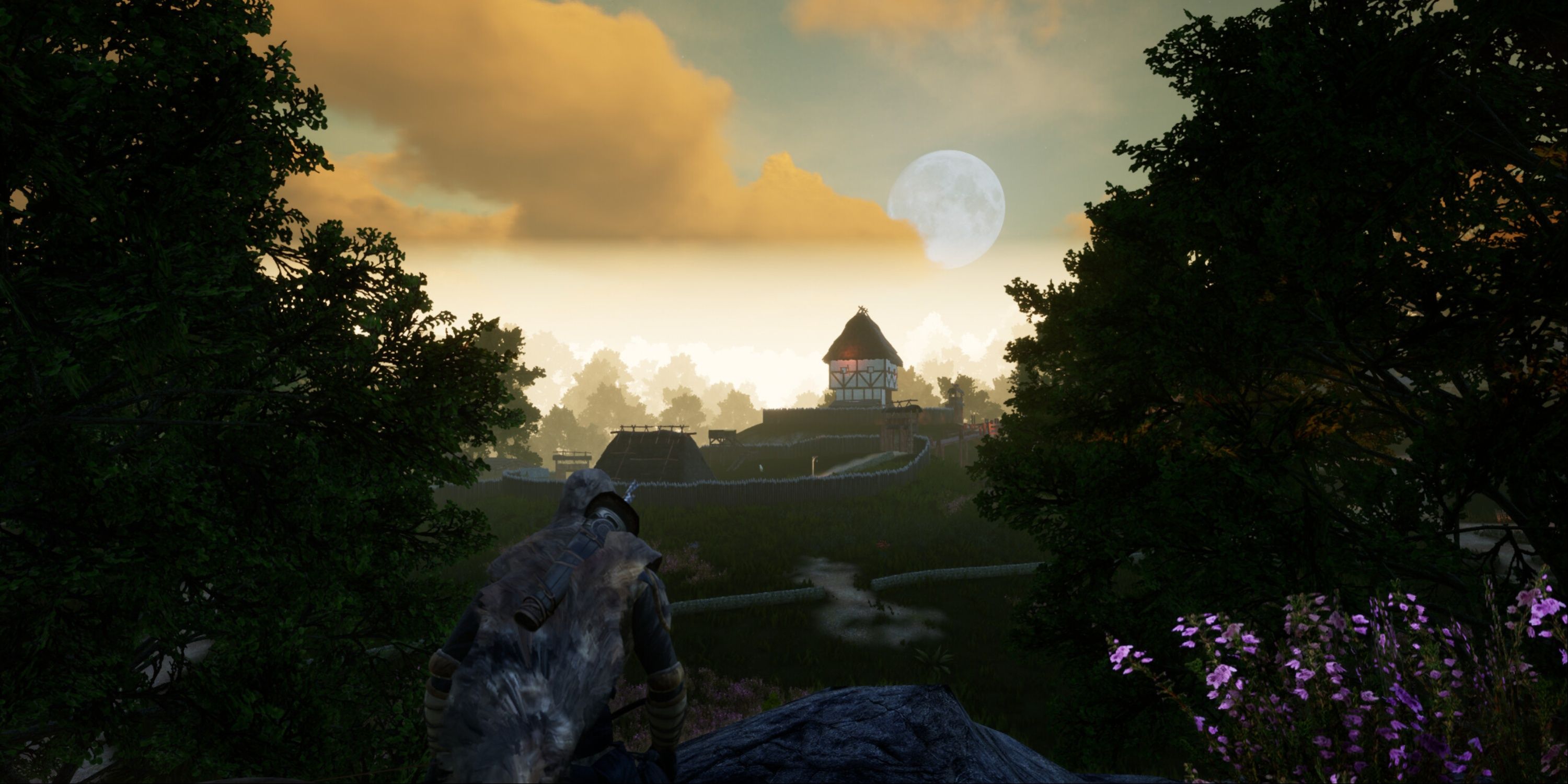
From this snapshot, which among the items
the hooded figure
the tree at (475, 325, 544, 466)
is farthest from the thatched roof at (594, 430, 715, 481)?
the hooded figure

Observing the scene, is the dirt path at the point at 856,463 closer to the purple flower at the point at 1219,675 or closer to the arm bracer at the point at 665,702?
the purple flower at the point at 1219,675

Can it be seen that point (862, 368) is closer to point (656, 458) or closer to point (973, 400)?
point (973, 400)

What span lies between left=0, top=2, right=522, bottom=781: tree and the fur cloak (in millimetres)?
3134

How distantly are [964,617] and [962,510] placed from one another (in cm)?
1154

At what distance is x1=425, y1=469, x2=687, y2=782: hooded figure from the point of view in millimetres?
2832

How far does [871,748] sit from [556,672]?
191 cm

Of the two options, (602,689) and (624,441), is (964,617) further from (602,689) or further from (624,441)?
(624,441)

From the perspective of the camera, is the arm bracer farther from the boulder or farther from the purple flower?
the purple flower

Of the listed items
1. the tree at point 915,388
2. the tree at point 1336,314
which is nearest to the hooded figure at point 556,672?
the tree at point 1336,314

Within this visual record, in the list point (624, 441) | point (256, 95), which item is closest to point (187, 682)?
point (256, 95)

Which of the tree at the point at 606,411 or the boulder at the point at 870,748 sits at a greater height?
the tree at the point at 606,411

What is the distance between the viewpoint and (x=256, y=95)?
540cm

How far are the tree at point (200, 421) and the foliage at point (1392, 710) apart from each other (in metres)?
6.06

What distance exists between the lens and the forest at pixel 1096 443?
4.14m
